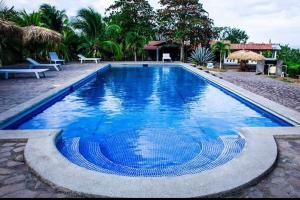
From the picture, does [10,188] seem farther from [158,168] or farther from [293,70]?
[293,70]

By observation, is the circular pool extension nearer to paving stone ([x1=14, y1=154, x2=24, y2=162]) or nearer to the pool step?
the pool step

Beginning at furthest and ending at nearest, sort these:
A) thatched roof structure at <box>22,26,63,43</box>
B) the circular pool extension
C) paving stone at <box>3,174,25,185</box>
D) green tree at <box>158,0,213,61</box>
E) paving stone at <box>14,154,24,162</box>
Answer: green tree at <box>158,0,213,61</box>, thatched roof structure at <box>22,26,63,43</box>, the circular pool extension, paving stone at <box>14,154,24,162</box>, paving stone at <box>3,174,25,185</box>

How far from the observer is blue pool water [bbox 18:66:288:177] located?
470 centimetres

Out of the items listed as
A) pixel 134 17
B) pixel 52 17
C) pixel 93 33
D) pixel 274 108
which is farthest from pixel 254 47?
pixel 274 108

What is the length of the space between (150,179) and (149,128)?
3132mm

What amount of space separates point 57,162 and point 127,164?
117cm

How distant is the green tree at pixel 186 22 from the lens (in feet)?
104

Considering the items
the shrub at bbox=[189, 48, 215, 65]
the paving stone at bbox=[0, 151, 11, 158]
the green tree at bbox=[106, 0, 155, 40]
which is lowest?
the paving stone at bbox=[0, 151, 11, 158]

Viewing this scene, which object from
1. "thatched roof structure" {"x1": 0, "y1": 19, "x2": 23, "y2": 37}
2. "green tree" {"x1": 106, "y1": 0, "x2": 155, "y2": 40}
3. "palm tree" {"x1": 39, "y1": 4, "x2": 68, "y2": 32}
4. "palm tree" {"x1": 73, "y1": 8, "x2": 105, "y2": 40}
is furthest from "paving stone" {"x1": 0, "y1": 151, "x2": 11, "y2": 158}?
"green tree" {"x1": 106, "y1": 0, "x2": 155, "y2": 40}

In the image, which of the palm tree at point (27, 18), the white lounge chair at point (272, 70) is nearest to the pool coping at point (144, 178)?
the white lounge chair at point (272, 70)

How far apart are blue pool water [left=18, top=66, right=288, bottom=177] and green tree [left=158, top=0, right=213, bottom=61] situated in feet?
70.7

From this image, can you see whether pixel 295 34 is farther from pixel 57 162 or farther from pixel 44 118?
pixel 57 162

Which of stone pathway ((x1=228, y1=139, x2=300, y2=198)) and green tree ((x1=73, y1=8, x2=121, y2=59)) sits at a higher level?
green tree ((x1=73, y1=8, x2=121, y2=59))

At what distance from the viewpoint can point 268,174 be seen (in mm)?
3723
